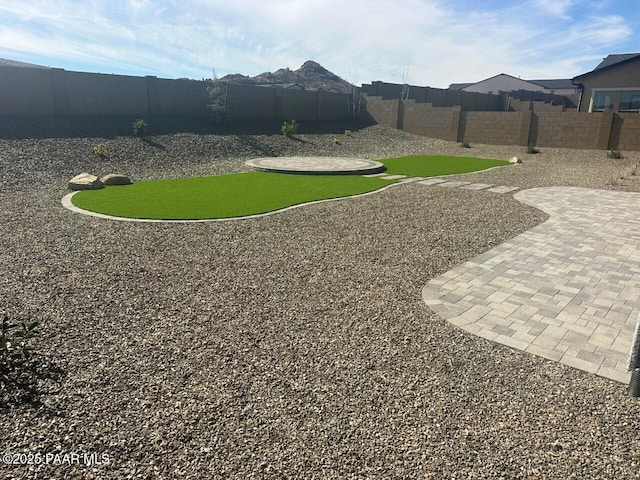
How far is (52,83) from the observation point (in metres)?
16.1

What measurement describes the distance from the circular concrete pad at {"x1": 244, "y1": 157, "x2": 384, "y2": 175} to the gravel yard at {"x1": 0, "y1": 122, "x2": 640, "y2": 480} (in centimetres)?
644

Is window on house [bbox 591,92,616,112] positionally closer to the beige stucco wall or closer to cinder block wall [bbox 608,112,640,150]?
the beige stucco wall

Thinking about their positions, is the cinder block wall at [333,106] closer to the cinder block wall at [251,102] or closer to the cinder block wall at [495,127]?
the cinder block wall at [251,102]

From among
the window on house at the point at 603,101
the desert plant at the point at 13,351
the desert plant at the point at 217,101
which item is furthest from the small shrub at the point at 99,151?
the window on house at the point at 603,101

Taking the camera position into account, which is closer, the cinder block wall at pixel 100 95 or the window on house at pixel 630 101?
the cinder block wall at pixel 100 95

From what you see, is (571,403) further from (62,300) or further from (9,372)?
(62,300)

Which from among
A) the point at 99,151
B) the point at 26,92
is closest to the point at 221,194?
the point at 99,151

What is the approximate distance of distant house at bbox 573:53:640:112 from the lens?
26.2 metres

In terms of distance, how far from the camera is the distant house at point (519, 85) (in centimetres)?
4691

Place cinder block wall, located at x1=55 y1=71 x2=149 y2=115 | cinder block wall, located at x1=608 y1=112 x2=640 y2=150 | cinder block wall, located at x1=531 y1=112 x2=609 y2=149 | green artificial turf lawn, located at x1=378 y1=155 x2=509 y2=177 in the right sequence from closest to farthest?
1. green artificial turf lawn, located at x1=378 y1=155 x2=509 y2=177
2. cinder block wall, located at x1=55 y1=71 x2=149 y2=115
3. cinder block wall, located at x1=608 y1=112 x2=640 y2=150
4. cinder block wall, located at x1=531 y1=112 x2=609 y2=149

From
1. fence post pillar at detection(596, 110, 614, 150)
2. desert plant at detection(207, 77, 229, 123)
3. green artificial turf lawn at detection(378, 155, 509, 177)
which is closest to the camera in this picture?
green artificial turf lawn at detection(378, 155, 509, 177)

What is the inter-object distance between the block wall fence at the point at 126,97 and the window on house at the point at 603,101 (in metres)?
18.2

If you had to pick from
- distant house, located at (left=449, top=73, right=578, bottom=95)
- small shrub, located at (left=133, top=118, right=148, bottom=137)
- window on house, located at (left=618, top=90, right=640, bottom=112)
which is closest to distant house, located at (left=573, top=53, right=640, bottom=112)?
window on house, located at (left=618, top=90, right=640, bottom=112)

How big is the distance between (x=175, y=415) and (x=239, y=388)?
1.51 feet
